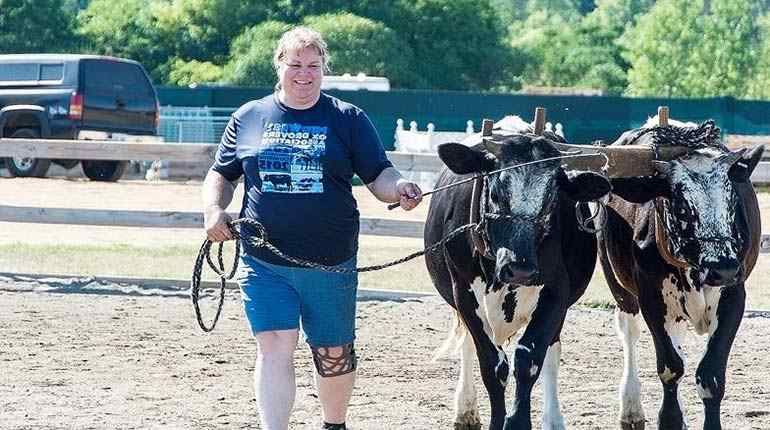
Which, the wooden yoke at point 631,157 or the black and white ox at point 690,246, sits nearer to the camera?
the black and white ox at point 690,246

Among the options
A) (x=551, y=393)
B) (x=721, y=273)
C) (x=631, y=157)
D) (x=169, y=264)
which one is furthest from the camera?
(x=169, y=264)

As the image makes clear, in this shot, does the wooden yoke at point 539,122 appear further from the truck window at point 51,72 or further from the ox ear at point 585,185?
the truck window at point 51,72

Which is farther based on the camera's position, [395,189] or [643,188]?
[643,188]

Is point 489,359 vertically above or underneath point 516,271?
underneath

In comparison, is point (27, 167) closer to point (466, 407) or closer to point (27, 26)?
point (466, 407)

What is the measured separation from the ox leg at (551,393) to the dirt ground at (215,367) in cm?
16

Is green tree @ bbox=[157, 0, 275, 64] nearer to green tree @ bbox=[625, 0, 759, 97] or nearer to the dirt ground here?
green tree @ bbox=[625, 0, 759, 97]

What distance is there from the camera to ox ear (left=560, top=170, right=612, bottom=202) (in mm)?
7031

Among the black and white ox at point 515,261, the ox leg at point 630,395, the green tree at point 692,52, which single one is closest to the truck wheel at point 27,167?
the black and white ox at point 515,261

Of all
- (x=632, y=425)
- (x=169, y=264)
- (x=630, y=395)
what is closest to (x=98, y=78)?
(x=169, y=264)

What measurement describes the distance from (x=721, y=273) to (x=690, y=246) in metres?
0.26

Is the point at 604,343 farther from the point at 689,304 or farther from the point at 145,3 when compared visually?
the point at 145,3

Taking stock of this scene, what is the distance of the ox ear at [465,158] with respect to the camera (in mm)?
6930

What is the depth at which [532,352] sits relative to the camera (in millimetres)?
7227
